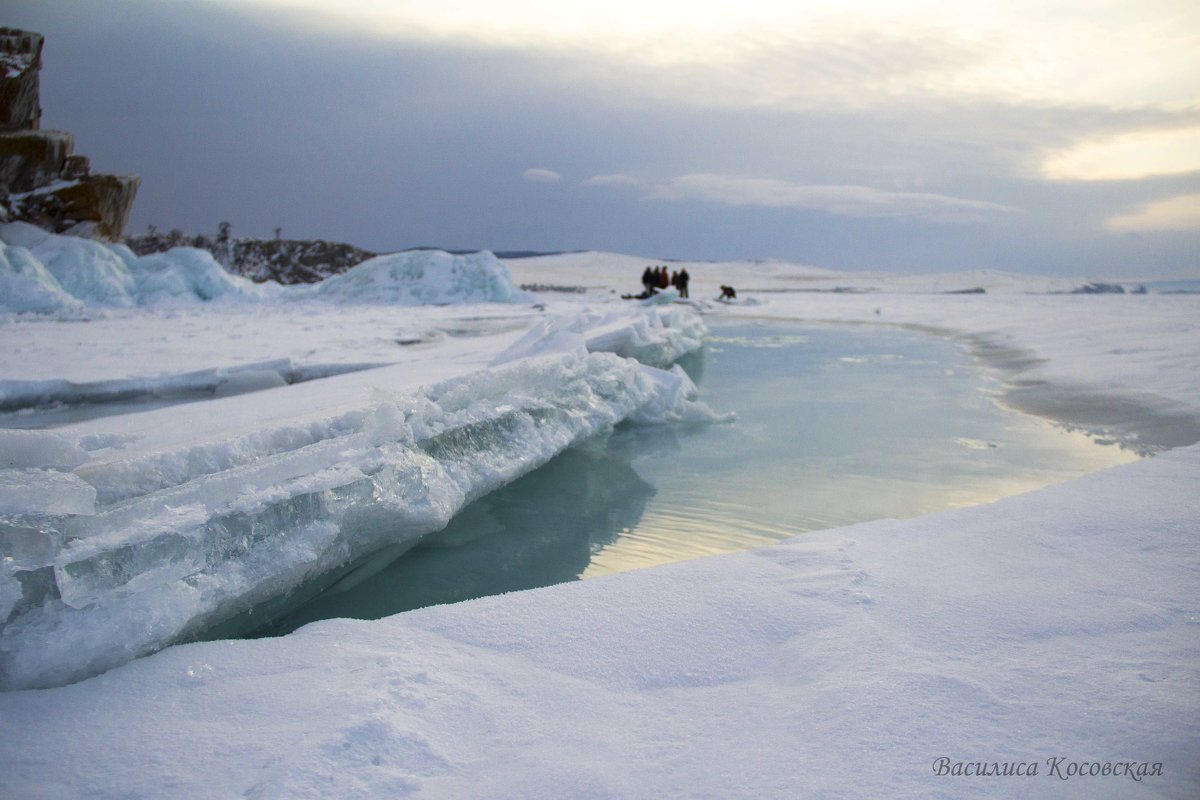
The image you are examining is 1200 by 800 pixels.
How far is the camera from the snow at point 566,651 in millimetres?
1182

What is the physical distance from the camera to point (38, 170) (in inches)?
769

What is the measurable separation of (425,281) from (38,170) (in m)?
9.99

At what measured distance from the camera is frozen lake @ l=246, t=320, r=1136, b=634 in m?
2.70

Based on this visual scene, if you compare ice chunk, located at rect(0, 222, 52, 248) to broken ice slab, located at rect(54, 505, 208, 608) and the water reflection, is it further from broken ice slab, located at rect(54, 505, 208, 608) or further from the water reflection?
broken ice slab, located at rect(54, 505, 208, 608)

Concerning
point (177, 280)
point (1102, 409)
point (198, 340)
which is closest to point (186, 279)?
point (177, 280)

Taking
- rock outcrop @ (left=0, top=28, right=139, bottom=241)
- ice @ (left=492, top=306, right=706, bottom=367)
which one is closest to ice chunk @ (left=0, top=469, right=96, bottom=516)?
ice @ (left=492, top=306, right=706, bottom=367)

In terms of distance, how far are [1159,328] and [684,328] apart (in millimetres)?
6058

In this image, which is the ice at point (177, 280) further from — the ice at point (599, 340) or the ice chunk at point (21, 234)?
the ice at point (599, 340)

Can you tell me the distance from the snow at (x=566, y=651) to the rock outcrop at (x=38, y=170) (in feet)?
69.3

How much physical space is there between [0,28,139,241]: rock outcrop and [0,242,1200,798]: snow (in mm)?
21136

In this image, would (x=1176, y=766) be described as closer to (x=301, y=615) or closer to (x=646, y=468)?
(x=301, y=615)

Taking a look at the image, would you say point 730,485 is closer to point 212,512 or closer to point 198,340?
point 212,512

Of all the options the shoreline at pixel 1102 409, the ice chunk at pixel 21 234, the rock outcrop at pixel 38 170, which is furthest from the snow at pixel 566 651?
the rock outcrop at pixel 38 170

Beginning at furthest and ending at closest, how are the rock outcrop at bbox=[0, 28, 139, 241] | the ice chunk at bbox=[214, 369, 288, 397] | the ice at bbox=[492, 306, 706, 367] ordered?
the rock outcrop at bbox=[0, 28, 139, 241], the ice chunk at bbox=[214, 369, 288, 397], the ice at bbox=[492, 306, 706, 367]
